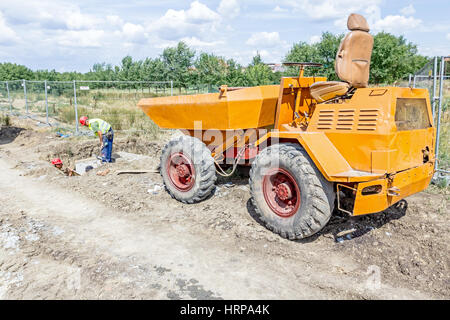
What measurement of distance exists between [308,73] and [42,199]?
79.9ft

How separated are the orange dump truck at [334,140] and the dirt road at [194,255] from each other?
47 cm

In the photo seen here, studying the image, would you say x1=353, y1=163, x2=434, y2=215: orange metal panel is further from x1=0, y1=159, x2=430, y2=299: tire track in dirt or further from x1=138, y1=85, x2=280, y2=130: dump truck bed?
x1=138, y1=85, x2=280, y2=130: dump truck bed

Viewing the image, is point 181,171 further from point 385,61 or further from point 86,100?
point 385,61

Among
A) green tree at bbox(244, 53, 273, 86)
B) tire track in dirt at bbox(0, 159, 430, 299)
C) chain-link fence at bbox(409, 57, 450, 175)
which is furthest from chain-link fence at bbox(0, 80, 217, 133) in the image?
green tree at bbox(244, 53, 273, 86)

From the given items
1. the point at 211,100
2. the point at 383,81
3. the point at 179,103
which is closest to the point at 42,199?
the point at 179,103

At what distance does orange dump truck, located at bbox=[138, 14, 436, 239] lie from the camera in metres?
3.82

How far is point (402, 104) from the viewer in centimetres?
405

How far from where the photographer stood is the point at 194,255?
13.7 feet

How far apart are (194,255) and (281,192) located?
1.31 metres

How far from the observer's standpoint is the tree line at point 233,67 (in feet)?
92.3

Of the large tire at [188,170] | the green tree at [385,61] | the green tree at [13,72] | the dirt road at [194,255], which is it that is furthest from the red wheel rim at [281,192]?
the green tree at [13,72]

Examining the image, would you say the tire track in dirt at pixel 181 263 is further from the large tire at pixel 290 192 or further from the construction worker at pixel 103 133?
the construction worker at pixel 103 133

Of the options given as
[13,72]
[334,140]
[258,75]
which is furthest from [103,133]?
[13,72]

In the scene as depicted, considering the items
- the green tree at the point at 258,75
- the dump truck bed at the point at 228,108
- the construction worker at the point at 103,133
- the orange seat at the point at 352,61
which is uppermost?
the green tree at the point at 258,75
